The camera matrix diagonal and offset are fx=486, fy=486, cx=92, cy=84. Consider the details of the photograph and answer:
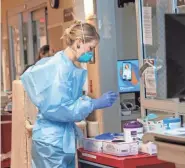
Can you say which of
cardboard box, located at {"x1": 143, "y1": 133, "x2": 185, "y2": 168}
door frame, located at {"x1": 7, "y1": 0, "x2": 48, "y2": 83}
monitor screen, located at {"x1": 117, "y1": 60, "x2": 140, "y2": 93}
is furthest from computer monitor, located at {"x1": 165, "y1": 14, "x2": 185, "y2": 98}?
door frame, located at {"x1": 7, "y1": 0, "x2": 48, "y2": 83}

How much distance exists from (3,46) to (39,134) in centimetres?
548

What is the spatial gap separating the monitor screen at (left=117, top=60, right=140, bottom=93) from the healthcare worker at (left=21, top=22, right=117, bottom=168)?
1576 millimetres

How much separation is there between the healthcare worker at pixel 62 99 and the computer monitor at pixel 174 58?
105 centimetres

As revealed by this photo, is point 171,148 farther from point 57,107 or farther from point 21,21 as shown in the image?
point 21,21

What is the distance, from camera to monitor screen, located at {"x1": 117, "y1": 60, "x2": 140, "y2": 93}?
15.1 feet

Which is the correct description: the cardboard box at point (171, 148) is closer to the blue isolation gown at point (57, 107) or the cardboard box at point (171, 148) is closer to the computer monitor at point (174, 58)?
the computer monitor at point (174, 58)

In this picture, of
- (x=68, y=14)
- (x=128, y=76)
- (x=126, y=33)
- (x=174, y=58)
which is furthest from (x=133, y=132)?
(x=68, y=14)

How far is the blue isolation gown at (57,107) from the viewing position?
9.53 ft

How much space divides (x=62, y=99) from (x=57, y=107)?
56 mm

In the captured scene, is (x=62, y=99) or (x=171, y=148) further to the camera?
(x=62, y=99)

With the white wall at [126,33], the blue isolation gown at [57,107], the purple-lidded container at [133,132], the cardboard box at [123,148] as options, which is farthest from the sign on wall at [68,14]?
the cardboard box at [123,148]

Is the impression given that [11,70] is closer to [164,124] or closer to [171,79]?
[164,124]

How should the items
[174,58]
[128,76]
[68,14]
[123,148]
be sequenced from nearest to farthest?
[174,58] < [123,148] < [128,76] < [68,14]

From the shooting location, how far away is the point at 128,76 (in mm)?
4605
